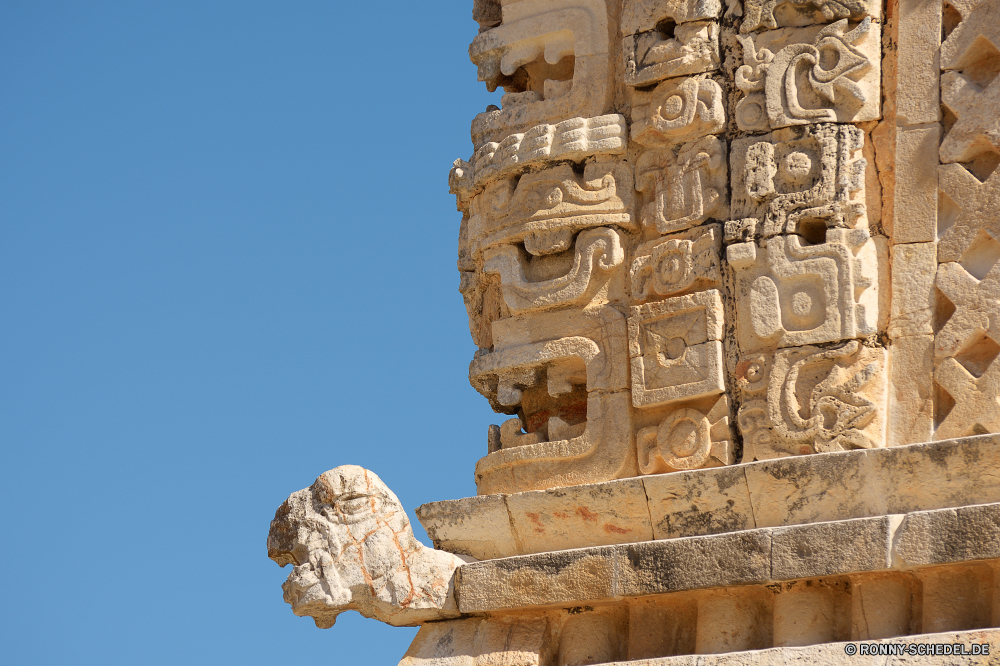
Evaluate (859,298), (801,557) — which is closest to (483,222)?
(859,298)

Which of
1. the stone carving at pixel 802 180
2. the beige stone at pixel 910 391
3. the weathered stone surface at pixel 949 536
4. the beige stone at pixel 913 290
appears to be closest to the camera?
the weathered stone surface at pixel 949 536

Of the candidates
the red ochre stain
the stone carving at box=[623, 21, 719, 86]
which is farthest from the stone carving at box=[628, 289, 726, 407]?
the stone carving at box=[623, 21, 719, 86]

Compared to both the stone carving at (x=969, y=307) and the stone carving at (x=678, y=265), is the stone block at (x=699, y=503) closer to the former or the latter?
the stone carving at (x=678, y=265)

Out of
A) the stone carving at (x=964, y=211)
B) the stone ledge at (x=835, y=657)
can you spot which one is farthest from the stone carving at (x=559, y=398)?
the stone carving at (x=964, y=211)

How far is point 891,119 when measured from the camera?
18.5 feet

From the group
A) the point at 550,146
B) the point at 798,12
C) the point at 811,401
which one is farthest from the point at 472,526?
the point at 798,12

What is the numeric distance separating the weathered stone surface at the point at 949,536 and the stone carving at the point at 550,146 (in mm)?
2144

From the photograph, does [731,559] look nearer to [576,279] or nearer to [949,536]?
[949,536]

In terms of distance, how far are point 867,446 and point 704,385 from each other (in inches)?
28.3

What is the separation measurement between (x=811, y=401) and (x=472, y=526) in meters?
1.59

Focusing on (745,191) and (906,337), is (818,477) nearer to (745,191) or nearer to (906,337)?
(906,337)

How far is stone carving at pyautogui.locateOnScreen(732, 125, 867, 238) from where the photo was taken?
18.3 ft

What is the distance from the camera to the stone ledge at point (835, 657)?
185 inches

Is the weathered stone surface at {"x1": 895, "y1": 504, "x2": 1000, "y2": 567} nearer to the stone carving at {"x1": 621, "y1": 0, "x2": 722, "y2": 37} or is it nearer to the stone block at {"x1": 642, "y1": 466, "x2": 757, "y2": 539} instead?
the stone block at {"x1": 642, "y1": 466, "x2": 757, "y2": 539}
